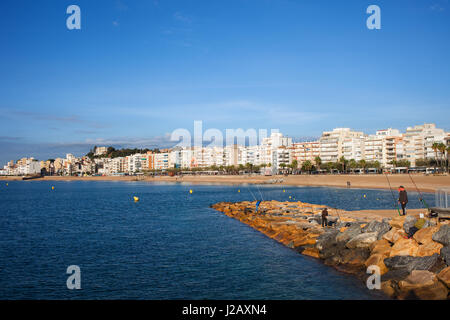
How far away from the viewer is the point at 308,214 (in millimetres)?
30344

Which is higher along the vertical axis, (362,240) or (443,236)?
(443,236)

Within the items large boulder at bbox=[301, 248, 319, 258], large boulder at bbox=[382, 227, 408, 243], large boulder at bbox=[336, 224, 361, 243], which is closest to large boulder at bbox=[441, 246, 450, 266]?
large boulder at bbox=[382, 227, 408, 243]

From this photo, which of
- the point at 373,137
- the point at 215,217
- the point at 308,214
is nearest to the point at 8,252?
the point at 215,217

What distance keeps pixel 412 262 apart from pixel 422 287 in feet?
5.75

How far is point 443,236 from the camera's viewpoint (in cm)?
1423

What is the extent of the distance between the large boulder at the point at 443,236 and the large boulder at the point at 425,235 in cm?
34

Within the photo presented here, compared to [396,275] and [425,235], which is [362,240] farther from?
[396,275]

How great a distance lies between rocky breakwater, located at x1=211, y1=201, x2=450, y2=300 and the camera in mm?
12430

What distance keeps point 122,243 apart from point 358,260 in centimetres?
1335

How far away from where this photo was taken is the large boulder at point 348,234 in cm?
1847

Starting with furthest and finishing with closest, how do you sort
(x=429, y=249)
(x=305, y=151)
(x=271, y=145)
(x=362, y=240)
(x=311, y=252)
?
(x=271, y=145) < (x=305, y=151) < (x=311, y=252) < (x=362, y=240) < (x=429, y=249)

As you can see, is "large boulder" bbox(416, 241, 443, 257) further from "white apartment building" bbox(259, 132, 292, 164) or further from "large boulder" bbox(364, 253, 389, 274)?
"white apartment building" bbox(259, 132, 292, 164)

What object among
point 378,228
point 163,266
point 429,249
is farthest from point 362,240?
point 163,266
